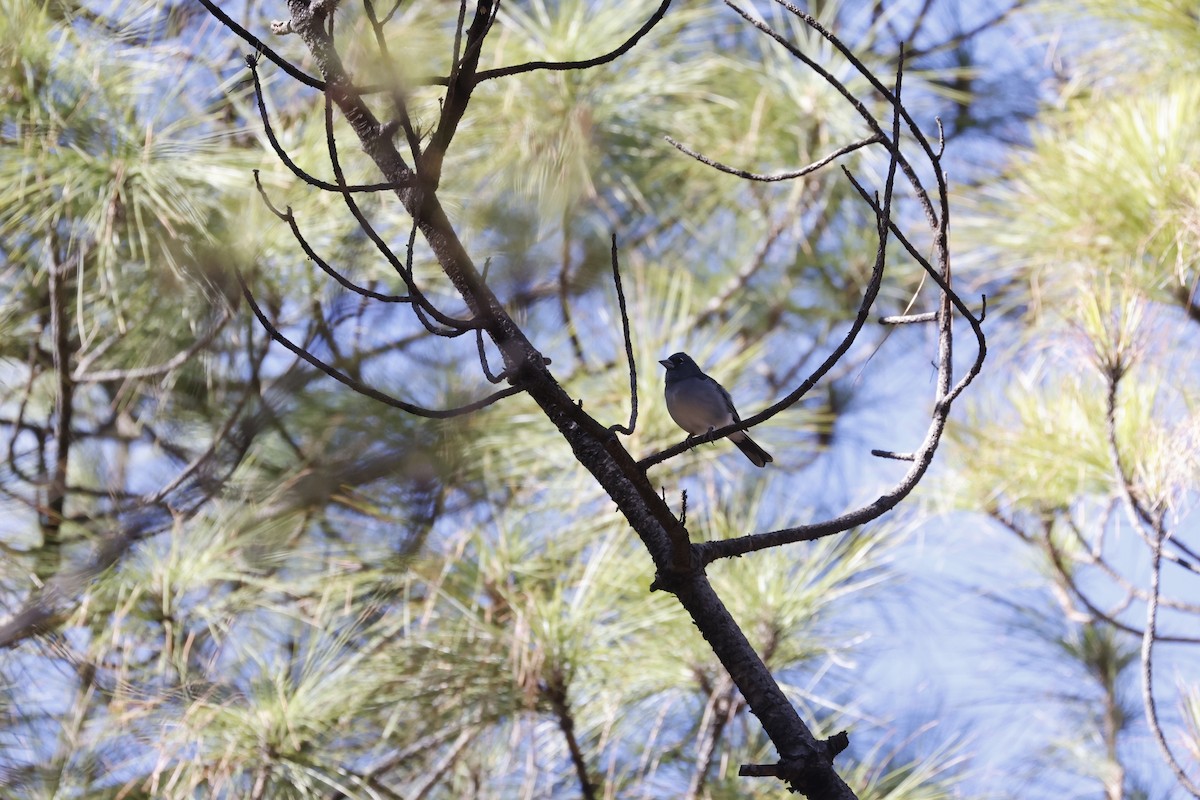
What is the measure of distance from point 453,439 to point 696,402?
20.0 inches

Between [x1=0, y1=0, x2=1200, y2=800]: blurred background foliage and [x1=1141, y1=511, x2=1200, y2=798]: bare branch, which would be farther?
[x1=0, y1=0, x2=1200, y2=800]: blurred background foliage

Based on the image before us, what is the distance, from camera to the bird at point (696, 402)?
1654 millimetres

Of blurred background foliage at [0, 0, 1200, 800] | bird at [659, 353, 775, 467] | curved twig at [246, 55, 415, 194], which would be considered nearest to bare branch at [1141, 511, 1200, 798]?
blurred background foliage at [0, 0, 1200, 800]

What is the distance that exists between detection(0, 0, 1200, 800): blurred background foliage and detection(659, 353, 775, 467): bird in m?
0.09

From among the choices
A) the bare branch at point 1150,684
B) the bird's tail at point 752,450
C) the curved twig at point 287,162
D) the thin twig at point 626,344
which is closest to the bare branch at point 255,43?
the curved twig at point 287,162

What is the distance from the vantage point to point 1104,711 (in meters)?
2.26

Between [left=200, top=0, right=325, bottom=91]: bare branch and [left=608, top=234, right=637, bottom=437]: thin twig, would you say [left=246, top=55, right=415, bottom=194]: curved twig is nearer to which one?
[left=200, top=0, right=325, bottom=91]: bare branch

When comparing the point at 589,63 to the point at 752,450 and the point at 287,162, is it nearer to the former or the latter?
the point at 287,162

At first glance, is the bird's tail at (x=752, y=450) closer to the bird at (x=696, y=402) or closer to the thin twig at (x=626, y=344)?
the bird at (x=696, y=402)

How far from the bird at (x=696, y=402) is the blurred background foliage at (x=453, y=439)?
0.09 m

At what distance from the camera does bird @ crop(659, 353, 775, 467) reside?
165 cm

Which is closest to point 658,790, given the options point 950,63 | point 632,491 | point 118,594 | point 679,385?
point 679,385

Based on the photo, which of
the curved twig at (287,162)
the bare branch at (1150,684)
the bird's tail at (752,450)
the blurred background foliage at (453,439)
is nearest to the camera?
the curved twig at (287,162)

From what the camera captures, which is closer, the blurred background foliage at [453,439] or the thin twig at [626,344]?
the thin twig at [626,344]
